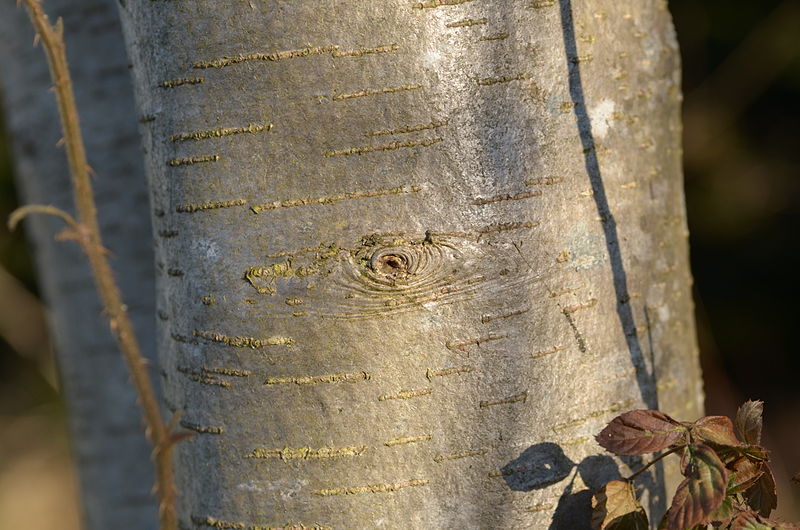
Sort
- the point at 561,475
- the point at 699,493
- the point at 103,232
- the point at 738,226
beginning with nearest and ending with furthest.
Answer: the point at 699,493 → the point at 561,475 → the point at 103,232 → the point at 738,226

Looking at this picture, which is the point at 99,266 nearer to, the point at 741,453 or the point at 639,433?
the point at 639,433

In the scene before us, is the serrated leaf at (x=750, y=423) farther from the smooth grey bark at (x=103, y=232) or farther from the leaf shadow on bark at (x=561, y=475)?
the smooth grey bark at (x=103, y=232)

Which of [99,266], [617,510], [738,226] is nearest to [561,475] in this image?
[617,510]

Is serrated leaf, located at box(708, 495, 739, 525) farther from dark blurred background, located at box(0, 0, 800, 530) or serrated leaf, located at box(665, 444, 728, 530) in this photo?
dark blurred background, located at box(0, 0, 800, 530)

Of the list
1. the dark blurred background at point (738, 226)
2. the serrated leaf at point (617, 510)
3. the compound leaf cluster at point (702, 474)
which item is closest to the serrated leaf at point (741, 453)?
the compound leaf cluster at point (702, 474)

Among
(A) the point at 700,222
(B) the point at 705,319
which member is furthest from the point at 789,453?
(A) the point at 700,222

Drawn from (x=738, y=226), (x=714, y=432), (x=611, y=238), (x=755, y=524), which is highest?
(x=738, y=226)

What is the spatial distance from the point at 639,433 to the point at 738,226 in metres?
4.62

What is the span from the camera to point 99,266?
89 cm

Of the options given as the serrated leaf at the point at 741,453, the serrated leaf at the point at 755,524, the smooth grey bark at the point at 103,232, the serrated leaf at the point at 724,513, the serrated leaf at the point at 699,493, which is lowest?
the serrated leaf at the point at 755,524

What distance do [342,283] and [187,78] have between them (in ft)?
1.12

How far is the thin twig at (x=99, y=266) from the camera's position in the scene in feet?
2.86

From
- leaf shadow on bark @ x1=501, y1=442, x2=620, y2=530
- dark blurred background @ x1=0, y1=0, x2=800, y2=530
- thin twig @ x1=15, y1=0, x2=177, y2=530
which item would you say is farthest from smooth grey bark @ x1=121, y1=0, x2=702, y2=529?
dark blurred background @ x1=0, y1=0, x2=800, y2=530

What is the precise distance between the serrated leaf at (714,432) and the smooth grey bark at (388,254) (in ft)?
0.44
